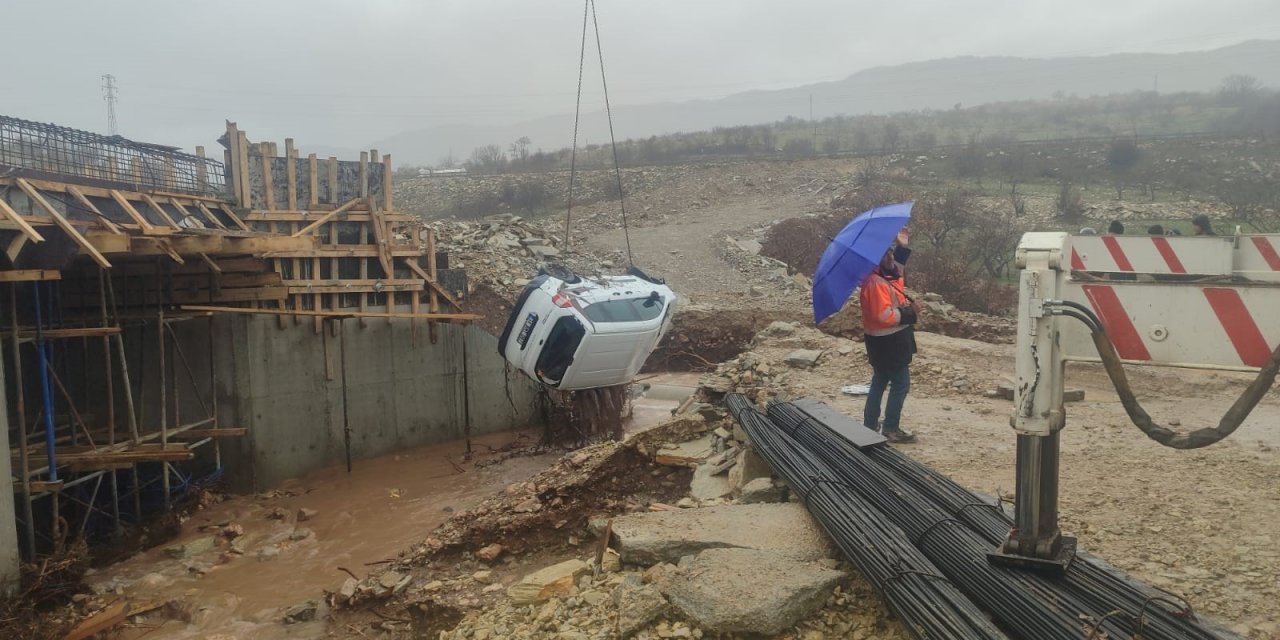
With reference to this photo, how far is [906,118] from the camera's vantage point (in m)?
63.7

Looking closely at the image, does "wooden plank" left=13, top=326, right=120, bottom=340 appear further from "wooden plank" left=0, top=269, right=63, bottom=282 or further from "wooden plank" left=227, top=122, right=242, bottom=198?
"wooden plank" left=227, top=122, right=242, bottom=198

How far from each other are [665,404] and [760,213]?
57.5 feet

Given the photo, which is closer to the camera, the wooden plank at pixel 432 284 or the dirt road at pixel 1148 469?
the dirt road at pixel 1148 469

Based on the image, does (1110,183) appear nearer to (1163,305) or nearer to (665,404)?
(665,404)

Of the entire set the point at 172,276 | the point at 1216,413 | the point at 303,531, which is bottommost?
the point at 303,531

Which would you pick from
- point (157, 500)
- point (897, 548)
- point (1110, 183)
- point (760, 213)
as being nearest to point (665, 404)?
point (157, 500)

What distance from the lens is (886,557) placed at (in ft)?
12.5

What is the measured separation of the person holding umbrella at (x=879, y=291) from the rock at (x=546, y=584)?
2474mm

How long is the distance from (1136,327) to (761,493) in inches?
103

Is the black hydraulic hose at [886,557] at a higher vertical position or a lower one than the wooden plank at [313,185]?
lower

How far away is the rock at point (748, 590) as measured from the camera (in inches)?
143

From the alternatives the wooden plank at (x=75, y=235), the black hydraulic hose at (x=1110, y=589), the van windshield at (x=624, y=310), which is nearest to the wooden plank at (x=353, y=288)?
the wooden plank at (x=75, y=235)

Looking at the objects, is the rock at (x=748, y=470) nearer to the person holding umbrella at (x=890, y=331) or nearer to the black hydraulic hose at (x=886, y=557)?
the black hydraulic hose at (x=886, y=557)

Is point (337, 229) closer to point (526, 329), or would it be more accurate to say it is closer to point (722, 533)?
point (526, 329)
